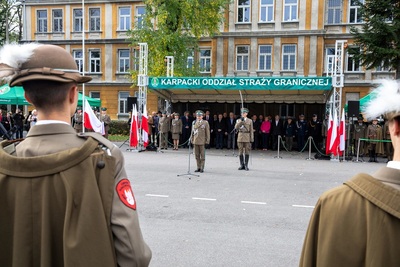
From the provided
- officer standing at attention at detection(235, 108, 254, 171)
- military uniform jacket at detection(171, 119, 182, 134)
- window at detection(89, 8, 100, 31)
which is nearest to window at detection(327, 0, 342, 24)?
military uniform jacket at detection(171, 119, 182, 134)

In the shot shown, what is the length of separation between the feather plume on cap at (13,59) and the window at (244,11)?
33.0 metres

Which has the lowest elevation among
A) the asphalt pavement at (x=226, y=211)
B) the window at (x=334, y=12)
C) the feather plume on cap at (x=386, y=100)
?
the asphalt pavement at (x=226, y=211)

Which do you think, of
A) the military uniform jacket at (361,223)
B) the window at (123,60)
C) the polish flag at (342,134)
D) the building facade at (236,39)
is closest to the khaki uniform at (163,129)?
the building facade at (236,39)

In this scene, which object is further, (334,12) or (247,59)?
(247,59)

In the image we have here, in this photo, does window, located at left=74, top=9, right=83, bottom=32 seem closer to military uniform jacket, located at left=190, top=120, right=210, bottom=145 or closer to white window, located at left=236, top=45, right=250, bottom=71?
white window, located at left=236, top=45, right=250, bottom=71

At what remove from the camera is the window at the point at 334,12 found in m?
31.7

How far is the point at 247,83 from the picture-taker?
60.3 feet

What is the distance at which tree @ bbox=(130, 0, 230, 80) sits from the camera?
27.2 meters

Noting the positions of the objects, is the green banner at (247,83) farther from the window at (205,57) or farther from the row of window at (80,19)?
the row of window at (80,19)

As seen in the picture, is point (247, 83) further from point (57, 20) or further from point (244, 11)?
point (57, 20)

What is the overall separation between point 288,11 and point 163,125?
16.9 meters

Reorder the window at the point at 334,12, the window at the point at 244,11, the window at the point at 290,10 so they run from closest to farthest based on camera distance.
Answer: the window at the point at 334,12 → the window at the point at 290,10 → the window at the point at 244,11

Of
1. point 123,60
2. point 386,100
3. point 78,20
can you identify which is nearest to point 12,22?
point 78,20

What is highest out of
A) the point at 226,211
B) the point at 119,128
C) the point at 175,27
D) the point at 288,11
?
the point at 288,11
